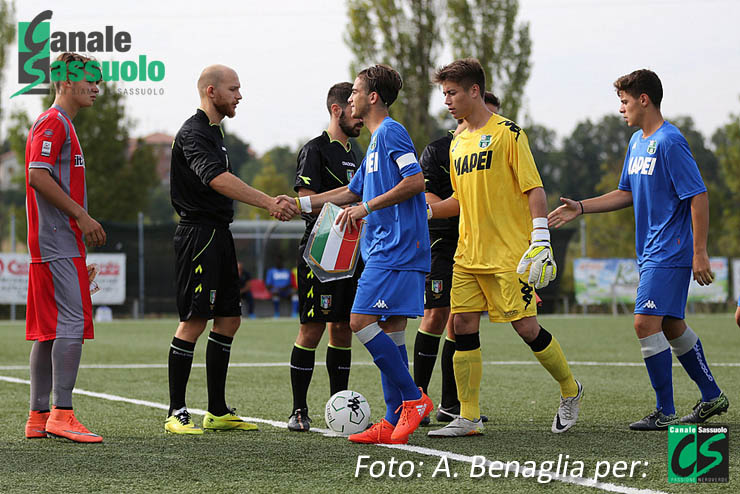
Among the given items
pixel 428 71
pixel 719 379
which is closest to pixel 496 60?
pixel 428 71

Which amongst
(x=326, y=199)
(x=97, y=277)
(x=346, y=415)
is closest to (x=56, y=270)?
(x=326, y=199)

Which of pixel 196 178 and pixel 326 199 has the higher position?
pixel 196 178

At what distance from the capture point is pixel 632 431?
549 cm

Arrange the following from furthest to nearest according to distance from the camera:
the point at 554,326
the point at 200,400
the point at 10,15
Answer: the point at 10,15, the point at 554,326, the point at 200,400

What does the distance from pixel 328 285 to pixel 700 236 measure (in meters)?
2.31

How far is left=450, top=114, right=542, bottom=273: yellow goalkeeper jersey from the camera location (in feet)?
17.5

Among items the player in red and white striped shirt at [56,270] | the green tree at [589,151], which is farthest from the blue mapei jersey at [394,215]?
the green tree at [589,151]

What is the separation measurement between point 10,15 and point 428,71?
15.2 m

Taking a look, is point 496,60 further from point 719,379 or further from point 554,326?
point 719,379

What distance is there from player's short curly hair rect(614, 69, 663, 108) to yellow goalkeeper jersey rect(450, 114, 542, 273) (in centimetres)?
90

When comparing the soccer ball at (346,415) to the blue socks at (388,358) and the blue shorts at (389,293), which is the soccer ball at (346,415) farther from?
the blue shorts at (389,293)

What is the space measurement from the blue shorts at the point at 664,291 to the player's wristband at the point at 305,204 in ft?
6.89

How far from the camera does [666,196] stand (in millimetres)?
5633

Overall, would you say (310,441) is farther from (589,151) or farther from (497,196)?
(589,151)
